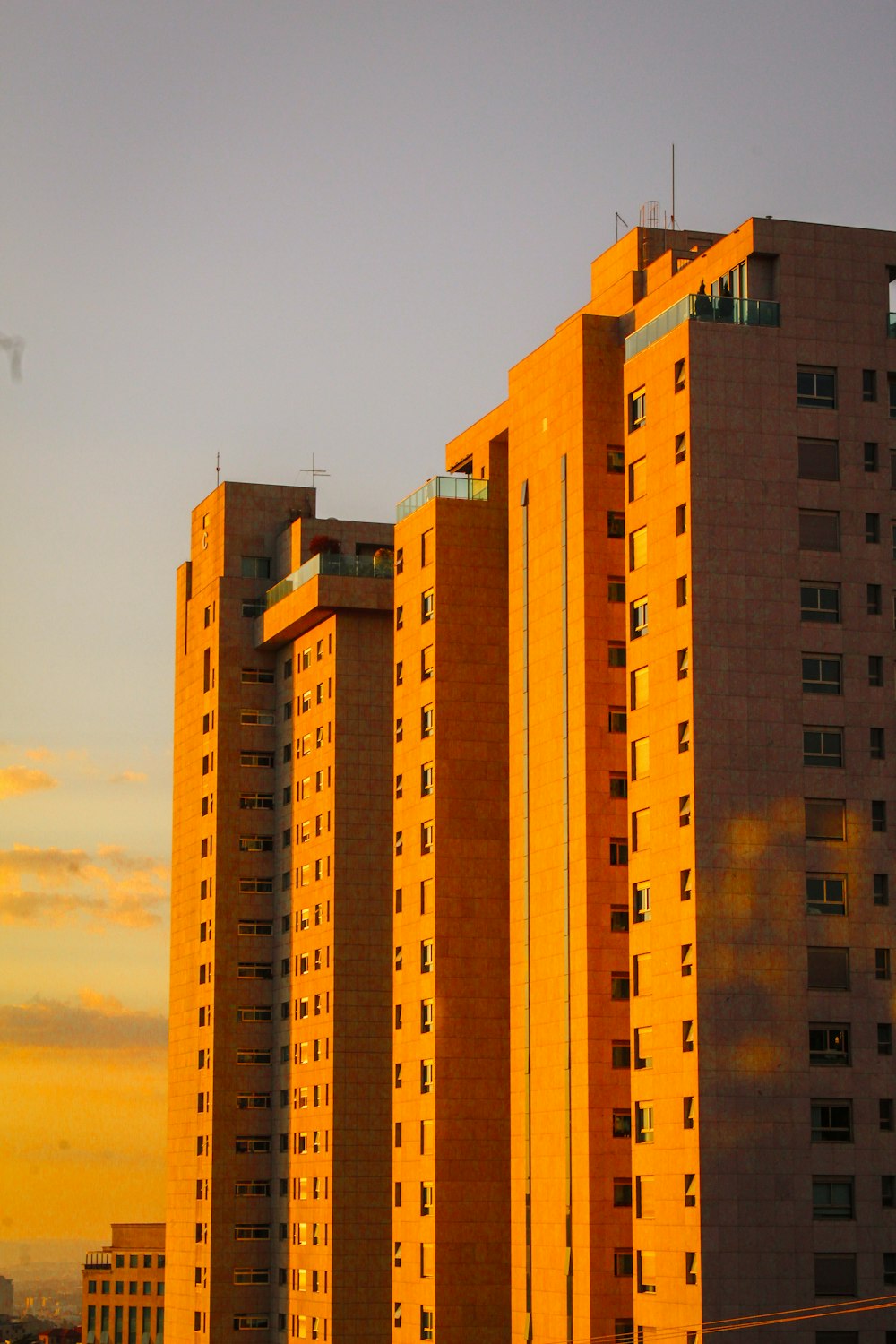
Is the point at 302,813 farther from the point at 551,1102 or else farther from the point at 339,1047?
the point at 551,1102

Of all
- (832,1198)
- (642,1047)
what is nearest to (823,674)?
(642,1047)

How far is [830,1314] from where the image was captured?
7831 cm

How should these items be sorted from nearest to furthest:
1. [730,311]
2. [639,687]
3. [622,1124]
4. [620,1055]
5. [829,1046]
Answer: [829,1046] < [730,311] < [639,687] < [622,1124] < [620,1055]

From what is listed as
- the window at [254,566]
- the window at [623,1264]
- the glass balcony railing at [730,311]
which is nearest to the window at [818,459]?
the glass balcony railing at [730,311]

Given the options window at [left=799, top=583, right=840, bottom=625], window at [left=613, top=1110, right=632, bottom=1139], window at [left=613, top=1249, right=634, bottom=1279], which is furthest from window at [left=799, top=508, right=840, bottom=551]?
window at [left=613, top=1249, right=634, bottom=1279]

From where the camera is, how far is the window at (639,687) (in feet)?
283

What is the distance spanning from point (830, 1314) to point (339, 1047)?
48996 millimetres

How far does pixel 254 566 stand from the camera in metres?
142

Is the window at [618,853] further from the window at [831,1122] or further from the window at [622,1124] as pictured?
the window at [831,1122]

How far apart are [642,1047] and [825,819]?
11283mm

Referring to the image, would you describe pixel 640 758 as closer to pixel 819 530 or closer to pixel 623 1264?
pixel 819 530

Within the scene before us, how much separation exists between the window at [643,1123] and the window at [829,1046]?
6.78 metres

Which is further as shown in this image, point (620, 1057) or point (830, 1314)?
point (620, 1057)

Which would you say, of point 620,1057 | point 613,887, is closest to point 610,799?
point 613,887
